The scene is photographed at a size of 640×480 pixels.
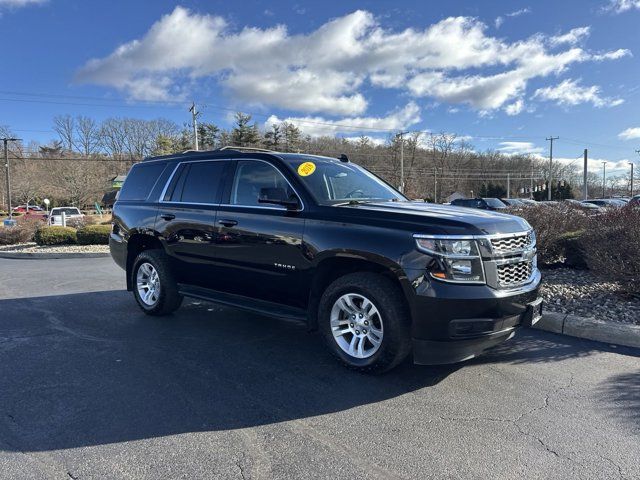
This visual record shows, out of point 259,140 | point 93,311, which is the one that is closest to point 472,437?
point 93,311

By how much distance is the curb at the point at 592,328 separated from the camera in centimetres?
479

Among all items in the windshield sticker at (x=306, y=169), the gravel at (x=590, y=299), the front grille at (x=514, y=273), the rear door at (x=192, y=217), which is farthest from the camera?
the gravel at (x=590, y=299)

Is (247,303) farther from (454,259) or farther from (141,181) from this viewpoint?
(141,181)

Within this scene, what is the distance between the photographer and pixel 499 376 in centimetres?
396

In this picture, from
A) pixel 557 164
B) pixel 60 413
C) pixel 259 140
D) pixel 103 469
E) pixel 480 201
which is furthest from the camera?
pixel 557 164

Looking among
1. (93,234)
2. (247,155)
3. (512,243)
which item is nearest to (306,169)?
(247,155)

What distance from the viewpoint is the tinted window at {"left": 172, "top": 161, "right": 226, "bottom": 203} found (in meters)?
5.24

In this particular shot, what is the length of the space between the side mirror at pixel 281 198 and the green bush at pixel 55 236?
47.7 feet

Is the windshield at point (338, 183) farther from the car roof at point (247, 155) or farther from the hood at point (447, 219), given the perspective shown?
the hood at point (447, 219)

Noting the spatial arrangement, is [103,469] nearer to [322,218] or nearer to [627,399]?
[322,218]

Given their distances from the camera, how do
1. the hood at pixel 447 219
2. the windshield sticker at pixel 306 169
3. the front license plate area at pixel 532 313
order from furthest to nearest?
1. the windshield sticker at pixel 306 169
2. the front license plate area at pixel 532 313
3. the hood at pixel 447 219

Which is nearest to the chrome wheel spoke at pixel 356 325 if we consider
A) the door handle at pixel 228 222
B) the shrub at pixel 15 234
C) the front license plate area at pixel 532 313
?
the front license plate area at pixel 532 313

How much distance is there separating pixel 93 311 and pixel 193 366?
3001 millimetres

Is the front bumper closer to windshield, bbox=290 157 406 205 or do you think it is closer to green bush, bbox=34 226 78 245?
windshield, bbox=290 157 406 205
